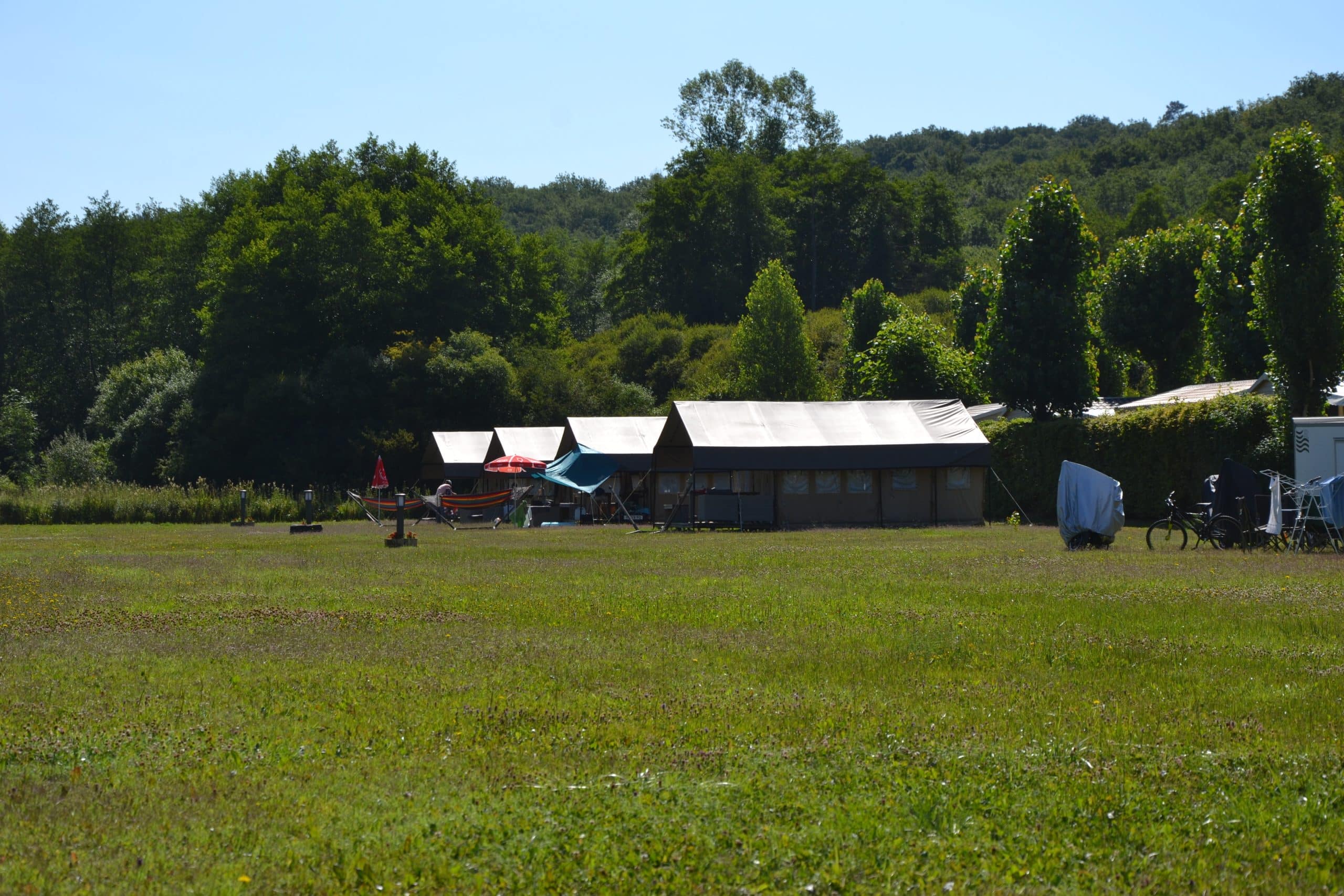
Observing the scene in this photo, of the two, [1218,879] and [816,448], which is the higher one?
[816,448]

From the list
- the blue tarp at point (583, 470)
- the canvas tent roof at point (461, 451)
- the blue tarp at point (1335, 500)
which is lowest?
the blue tarp at point (1335, 500)

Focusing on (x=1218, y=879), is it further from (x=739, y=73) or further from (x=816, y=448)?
(x=739, y=73)

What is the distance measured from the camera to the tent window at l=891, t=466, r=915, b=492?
34.1 metres

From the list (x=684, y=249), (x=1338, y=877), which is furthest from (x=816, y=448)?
(x=684, y=249)

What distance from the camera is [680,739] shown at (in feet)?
24.8

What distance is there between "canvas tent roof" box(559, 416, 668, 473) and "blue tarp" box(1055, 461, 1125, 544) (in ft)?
49.6

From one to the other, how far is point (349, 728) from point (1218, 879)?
202 inches

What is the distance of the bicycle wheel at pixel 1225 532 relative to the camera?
2150 centimetres

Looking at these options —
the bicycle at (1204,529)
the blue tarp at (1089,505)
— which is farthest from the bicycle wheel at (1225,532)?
the blue tarp at (1089,505)

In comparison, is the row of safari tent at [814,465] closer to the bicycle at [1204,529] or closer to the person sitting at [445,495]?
the person sitting at [445,495]

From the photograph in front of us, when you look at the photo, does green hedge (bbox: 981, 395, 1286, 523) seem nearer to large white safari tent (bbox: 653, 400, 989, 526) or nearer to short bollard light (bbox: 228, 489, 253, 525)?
large white safari tent (bbox: 653, 400, 989, 526)

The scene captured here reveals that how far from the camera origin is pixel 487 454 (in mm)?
44750

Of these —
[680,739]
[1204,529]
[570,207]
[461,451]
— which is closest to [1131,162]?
[570,207]

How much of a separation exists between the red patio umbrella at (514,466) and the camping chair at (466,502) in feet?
3.09
